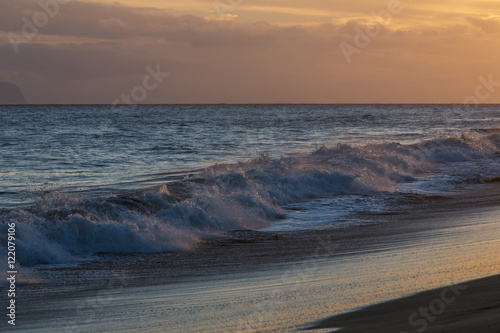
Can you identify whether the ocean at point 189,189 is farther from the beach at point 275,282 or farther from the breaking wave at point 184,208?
the beach at point 275,282

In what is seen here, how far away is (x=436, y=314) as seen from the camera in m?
4.91

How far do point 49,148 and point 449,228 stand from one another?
2266 cm

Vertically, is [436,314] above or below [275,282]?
below

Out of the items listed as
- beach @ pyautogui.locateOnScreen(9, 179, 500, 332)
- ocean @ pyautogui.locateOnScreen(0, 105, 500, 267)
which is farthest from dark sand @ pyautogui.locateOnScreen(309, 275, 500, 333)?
ocean @ pyautogui.locateOnScreen(0, 105, 500, 267)

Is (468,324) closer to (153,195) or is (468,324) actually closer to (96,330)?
(96,330)

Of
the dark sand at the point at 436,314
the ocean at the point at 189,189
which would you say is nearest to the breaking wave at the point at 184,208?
the ocean at the point at 189,189

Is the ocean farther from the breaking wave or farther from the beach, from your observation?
the beach

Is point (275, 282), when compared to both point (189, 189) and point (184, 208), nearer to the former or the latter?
point (184, 208)

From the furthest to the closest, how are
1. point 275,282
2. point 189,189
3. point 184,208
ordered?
1. point 189,189
2. point 184,208
3. point 275,282

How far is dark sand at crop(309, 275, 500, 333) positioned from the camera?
4.50 m

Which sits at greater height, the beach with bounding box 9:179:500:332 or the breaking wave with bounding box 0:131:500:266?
the breaking wave with bounding box 0:131:500:266

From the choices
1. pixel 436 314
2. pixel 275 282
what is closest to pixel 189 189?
pixel 275 282

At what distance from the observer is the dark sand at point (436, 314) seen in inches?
177

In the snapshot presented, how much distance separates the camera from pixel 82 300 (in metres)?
6.32
